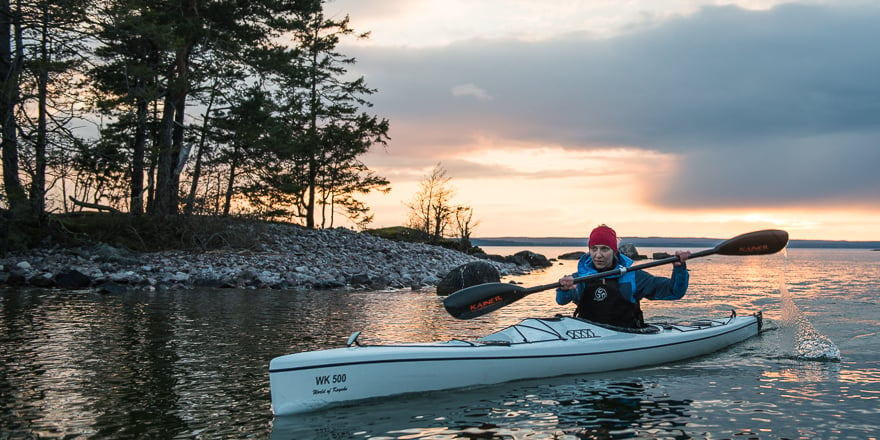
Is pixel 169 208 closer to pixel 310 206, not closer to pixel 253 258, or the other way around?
pixel 253 258

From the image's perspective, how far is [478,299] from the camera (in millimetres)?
7449

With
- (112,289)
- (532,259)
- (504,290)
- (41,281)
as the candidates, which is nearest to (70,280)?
(41,281)

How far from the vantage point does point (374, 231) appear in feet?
109

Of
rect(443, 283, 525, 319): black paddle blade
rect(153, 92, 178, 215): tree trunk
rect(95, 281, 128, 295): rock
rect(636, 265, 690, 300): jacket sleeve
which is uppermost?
rect(153, 92, 178, 215): tree trunk

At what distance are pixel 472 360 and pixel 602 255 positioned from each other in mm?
2085

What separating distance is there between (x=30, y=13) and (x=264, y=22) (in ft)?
29.2

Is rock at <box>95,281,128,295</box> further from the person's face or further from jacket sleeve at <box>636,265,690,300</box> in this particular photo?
jacket sleeve at <box>636,265,690,300</box>

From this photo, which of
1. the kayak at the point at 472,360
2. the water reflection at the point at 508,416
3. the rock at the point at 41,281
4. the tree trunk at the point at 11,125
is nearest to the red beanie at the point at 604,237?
the kayak at the point at 472,360

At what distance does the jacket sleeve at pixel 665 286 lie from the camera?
24.0 feet

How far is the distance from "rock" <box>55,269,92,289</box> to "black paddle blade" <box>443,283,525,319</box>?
10839 millimetres

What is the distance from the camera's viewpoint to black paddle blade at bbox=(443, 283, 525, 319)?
289 inches

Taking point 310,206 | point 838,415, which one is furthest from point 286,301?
point 310,206

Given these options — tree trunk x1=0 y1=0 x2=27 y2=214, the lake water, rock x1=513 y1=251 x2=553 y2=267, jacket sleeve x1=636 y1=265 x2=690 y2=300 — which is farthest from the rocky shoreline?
rock x1=513 y1=251 x2=553 y2=267

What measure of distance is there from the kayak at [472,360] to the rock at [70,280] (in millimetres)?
11366
